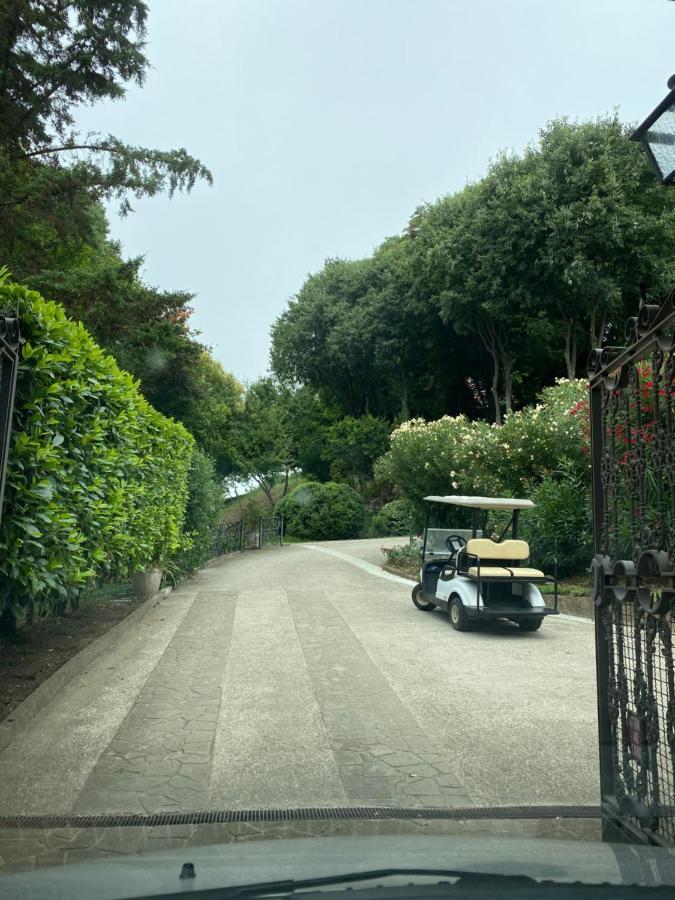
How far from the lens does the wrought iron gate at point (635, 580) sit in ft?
9.17

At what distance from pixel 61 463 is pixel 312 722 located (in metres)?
2.71

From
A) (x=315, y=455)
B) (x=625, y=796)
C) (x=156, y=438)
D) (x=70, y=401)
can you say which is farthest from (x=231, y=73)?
(x=315, y=455)

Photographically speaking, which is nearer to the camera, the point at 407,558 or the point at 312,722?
the point at 312,722

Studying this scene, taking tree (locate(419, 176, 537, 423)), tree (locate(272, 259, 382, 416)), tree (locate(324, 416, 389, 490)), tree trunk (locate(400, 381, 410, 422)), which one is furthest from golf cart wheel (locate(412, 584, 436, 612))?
tree trunk (locate(400, 381, 410, 422))

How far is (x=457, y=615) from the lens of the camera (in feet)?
32.9

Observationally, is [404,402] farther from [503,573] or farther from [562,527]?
[503,573]

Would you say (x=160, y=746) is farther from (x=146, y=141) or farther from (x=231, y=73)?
(x=146, y=141)

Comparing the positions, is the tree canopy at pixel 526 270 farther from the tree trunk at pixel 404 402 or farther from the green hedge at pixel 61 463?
the green hedge at pixel 61 463

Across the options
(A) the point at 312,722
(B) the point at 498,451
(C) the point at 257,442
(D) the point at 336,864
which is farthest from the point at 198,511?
(C) the point at 257,442

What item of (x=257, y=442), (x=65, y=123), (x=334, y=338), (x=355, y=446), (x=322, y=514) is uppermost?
(x=334, y=338)

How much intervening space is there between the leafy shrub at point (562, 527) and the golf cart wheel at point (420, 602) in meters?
2.99

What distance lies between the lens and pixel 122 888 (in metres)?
1.82

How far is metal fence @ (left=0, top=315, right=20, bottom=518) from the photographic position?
3.89 metres

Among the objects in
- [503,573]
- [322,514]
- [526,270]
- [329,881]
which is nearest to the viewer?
[329,881]
